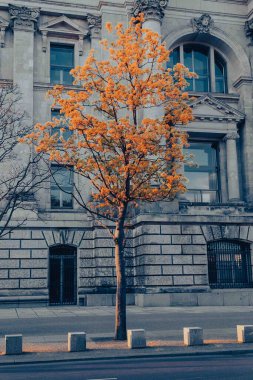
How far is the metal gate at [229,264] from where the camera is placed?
30.0 meters

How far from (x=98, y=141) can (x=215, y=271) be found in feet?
52.9

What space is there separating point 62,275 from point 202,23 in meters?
20.7

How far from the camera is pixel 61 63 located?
115 feet

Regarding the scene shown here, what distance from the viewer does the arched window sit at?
3672 centimetres

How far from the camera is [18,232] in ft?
101

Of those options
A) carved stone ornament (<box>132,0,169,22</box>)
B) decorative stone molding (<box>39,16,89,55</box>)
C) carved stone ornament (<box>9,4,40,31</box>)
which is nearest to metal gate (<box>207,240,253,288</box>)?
carved stone ornament (<box>132,0,169,22</box>)

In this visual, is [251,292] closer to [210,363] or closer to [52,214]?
[52,214]

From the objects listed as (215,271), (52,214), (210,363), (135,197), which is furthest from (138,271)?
(210,363)

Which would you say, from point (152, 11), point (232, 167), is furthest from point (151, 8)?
point (232, 167)

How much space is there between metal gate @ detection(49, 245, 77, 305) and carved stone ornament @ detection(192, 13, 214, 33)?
18.3m

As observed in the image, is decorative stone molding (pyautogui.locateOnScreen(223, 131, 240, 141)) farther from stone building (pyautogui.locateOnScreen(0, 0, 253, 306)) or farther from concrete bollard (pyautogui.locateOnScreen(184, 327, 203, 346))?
concrete bollard (pyautogui.locateOnScreen(184, 327, 203, 346))

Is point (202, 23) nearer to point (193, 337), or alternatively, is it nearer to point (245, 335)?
point (245, 335)

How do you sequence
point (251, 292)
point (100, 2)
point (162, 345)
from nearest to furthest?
point (162, 345) → point (251, 292) → point (100, 2)

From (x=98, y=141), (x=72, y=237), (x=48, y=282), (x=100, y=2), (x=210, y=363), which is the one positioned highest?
(x=100, y=2)
